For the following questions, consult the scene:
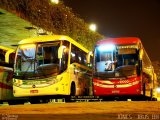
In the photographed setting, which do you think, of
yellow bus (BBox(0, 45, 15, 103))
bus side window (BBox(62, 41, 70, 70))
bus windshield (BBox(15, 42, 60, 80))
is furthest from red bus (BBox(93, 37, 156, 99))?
yellow bus (BBox(0, 45, 15, 103))

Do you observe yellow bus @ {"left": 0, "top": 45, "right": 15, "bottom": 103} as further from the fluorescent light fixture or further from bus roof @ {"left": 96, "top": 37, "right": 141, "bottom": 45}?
bus roof @ {"left": 96, "top": 37, "right": 141, "bottom": 45}

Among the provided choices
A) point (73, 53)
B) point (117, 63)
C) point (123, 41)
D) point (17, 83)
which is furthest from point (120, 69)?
point (17, 83)

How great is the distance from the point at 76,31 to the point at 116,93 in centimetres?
911

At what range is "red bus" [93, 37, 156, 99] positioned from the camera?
17312 millimetres

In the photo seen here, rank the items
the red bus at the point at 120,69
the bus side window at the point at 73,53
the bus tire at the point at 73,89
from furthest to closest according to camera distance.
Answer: the bus tire at the point at 73,89 < the bus side window at the point at 73,53 < the red bus at the point at 120,69

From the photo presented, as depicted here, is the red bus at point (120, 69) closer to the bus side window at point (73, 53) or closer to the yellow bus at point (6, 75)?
the bus side window at point (73, 53)

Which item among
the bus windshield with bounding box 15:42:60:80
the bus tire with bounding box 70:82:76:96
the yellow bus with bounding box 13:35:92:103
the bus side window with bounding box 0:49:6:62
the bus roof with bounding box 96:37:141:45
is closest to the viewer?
the yellow bus with bounding box 13:35:92:103

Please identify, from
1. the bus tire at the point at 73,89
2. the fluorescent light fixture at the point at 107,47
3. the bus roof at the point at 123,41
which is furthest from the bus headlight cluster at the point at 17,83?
the bus roof at the point at 123,41

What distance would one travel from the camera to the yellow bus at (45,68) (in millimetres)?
16594

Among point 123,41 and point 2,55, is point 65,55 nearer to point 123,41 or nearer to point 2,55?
point 123,41

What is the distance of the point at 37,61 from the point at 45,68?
0.52m

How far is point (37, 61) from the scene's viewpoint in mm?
17000

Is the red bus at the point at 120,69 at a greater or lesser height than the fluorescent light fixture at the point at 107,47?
lesser

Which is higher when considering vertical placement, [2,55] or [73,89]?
A: [2,55]
